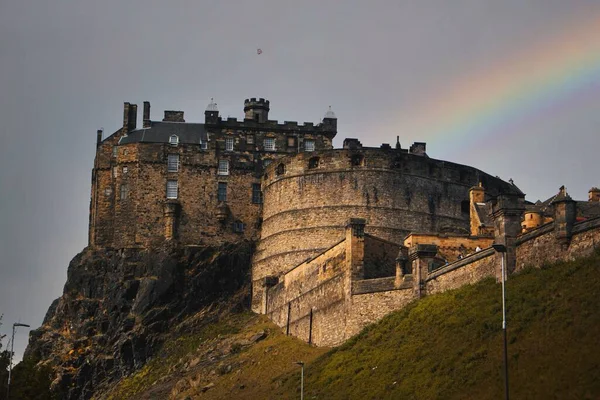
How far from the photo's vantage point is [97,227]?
91750 mm

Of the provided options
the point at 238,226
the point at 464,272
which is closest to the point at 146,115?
the point at 238,226

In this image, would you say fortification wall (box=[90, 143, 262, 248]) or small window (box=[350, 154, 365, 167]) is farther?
fortification wall (box=[90, 143, 262, 248])

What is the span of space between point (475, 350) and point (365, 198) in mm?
37104

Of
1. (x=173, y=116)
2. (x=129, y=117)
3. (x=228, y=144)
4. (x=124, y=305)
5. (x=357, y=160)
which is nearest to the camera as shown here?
(x=357, y=160)

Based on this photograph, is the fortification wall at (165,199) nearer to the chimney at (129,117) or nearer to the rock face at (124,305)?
the rock face at (124,305)

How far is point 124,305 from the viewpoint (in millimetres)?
Result: 87438

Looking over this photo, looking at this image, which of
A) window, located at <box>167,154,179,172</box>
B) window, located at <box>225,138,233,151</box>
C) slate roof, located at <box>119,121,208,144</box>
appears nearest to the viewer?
window, located at <box>167,154,179,172</box>

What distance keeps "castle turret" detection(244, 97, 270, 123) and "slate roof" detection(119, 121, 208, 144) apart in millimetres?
4028

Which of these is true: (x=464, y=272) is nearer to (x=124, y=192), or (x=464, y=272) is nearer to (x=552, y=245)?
(x=552, y=245)

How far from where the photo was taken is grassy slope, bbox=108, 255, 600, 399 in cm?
4044

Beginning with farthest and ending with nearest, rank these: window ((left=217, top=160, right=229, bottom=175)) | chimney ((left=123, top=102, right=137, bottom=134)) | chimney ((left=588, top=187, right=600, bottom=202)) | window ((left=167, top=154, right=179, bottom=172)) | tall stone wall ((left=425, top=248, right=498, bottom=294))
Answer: chimney ((left=123, top=102, right=137, bottom=134)) < window ((left=217, top=160, right=229, bottom=175)) < window ((left=167, top=154, right=179, bottom=172)) < chimney ((left=588, top=187, right=600, bottom=202)) < tall stone wall ((left=425, top=248, right=498, bottom=294))

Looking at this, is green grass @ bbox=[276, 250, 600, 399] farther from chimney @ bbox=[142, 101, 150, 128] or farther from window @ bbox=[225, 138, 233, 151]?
chimney @ bbox=[142, 101, 150, 128]

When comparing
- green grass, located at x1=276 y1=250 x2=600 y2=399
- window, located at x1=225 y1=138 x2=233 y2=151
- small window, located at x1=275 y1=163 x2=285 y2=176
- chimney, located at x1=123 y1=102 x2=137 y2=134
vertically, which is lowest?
green grass, located at x1=276 y1=250 x2=600 y2=399

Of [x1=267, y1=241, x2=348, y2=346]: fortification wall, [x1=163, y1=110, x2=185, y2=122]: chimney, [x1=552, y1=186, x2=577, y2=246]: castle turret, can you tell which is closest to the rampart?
[x1=267, y1=241, x2=348, y2=346]: fortification wall
